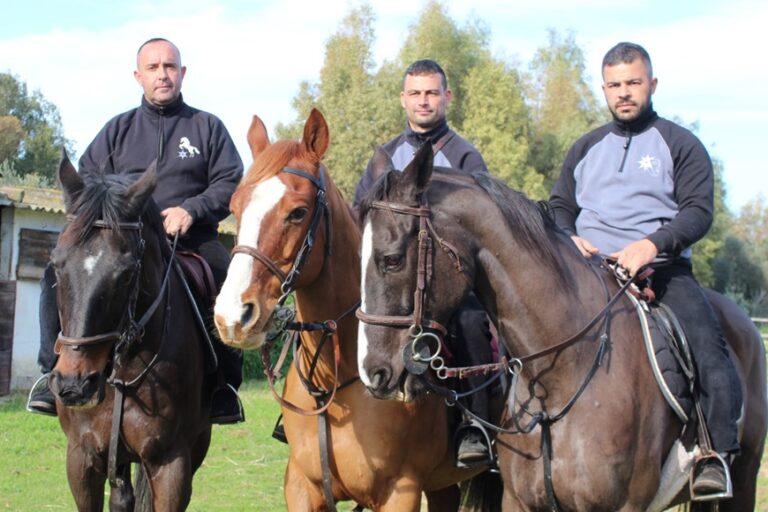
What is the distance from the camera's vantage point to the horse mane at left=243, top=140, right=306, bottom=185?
4617 mm

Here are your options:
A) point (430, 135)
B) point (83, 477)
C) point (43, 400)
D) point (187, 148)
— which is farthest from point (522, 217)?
point (43, 400)

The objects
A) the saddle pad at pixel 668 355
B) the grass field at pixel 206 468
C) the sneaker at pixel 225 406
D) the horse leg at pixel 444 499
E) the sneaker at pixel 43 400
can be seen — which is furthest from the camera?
the grass field at pixel 206 468

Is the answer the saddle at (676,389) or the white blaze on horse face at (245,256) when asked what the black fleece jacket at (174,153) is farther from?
the saddle at (676,389)

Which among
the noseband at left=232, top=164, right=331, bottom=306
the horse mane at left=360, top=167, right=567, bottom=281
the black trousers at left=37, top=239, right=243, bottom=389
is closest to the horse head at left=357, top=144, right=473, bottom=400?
the horse mane at left=360, top=167, right=567, bottom=281

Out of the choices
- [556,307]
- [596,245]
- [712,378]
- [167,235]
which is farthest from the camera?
[167,235]

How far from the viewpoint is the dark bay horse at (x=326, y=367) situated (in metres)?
4.55

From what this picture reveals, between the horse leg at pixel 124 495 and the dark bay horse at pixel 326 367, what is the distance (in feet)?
3.27

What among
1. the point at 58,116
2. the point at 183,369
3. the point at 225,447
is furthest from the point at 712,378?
the point at 58,116

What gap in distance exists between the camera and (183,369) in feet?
17.5

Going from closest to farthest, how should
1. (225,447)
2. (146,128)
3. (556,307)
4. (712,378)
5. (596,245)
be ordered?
(556,307) < (712,378) < (596,245) < (146,128) < (225,447)

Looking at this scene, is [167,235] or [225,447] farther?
[225,447]

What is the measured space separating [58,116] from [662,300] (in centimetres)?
4425

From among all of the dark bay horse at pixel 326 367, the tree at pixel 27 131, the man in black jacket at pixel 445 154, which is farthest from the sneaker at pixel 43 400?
the tree at pixel 27 131

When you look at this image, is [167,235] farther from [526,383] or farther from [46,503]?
[46,503]
